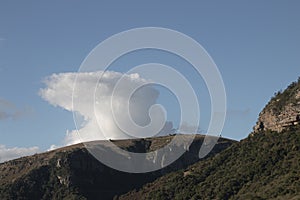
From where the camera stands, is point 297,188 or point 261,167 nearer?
point 297,188

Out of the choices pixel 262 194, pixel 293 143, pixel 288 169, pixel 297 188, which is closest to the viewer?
pixel 297 188

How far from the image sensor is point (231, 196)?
186875 mm

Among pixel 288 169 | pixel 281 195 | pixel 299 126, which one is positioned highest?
pixel 299 126

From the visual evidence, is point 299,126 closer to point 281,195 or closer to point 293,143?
point 293,143

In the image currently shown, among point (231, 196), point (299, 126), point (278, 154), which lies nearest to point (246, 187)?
point (231, 196)

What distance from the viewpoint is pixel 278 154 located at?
195750 mm

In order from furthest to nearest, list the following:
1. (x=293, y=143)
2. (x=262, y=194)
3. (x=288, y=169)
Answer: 1. (x=293, y=143)
2. (x=288, y=169)
3. (x=262, y=194)

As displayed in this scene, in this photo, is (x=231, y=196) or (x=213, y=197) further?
(x=213, y=197)

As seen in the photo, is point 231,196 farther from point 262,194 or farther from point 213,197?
point 262,194

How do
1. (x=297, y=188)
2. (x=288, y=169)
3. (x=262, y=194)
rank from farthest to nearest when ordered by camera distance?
(x=288, y=169)
(x=262, y=194)
(x=297, y=188)

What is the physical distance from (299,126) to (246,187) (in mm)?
29993

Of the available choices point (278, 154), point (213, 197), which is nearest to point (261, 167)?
point (278, 154)

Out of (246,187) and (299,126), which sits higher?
(299,126)

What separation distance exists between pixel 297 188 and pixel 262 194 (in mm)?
14521
